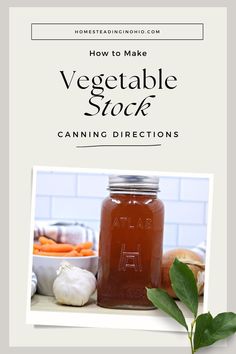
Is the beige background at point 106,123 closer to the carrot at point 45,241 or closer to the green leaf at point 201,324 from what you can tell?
the green leaf at point 201,324

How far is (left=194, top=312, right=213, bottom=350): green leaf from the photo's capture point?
3.88 ft

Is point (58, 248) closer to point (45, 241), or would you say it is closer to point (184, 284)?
point (45, 241)

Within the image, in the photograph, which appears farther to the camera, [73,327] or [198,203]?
[198,203]

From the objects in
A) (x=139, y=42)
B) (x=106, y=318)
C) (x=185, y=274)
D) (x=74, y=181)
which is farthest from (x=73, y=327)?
(x=139, y=42)

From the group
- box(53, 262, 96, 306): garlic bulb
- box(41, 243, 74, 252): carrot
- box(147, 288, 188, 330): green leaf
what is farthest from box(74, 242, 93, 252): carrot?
box(147, 288, 188, 330): green leaf

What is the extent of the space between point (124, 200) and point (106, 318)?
0.70 feet

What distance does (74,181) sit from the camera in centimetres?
142

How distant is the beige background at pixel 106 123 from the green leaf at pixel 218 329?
0.08ft

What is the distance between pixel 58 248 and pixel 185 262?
272 millimetres

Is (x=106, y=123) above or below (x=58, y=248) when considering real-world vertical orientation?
above

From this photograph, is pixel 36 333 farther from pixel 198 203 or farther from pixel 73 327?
pixel 198 203

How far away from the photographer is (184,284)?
118cm

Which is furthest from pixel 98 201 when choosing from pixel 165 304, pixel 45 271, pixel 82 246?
pixel 165 304

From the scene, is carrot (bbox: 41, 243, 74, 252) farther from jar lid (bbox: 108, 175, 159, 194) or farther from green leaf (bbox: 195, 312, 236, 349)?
green leaf (bbox: 195, 312, 236, 349)
